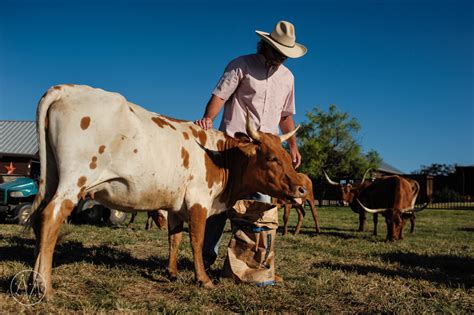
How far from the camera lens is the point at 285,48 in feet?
14.4

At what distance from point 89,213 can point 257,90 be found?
7318mm

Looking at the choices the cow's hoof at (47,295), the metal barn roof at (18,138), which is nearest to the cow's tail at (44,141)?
the cow's hoof at (47,295)

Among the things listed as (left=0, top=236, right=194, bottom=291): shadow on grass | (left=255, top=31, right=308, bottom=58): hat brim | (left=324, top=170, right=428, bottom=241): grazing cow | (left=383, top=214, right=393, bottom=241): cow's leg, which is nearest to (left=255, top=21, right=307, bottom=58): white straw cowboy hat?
(left=255, top=31, right=308, bottom=58): hat brim

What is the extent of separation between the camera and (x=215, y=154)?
13.8ft

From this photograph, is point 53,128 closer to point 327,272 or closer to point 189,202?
point 189,202

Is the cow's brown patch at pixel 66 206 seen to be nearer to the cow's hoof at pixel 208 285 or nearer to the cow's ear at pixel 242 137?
the cow's hoof at pixel 208 285

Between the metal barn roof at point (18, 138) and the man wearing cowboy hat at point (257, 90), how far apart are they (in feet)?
70.1

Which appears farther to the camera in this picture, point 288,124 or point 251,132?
point 288,124

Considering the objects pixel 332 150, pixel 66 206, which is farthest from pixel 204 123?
pixel 332 150

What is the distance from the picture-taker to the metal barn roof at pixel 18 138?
80.5ft

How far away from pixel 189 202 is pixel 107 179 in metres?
0.84

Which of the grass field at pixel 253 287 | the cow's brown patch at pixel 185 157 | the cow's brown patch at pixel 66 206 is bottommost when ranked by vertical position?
the grass field at pixel 253 287

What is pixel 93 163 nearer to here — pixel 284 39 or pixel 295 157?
pixel 284 39

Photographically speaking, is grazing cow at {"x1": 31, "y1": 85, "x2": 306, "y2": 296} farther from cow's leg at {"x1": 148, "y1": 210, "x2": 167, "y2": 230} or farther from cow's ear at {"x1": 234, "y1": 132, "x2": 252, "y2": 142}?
cow's leg at {"x1": 148, "y1": 210, "x2": 167, "y2": 230}
